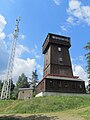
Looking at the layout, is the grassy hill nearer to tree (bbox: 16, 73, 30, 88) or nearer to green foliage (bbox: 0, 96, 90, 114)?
green foliage (bbox: 0, 96, 90, 114)

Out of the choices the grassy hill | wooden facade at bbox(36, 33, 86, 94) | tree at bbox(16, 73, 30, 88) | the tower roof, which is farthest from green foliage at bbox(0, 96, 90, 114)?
tree at bbox(16, 73, 30, 88)

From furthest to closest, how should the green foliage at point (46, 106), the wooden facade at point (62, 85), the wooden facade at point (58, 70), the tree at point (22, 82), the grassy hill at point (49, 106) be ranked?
the tree at point (22, 82) → the wooden facade at point (58, 70) → the wooden facade at point (62, 85) → the green foliage at point (46, 106) → the grassy hill at point (49, 106)

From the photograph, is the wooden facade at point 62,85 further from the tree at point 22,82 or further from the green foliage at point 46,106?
the tree at point 22,82

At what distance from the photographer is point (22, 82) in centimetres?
8950

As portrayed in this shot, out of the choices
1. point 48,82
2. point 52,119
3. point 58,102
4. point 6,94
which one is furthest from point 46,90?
point 52,119

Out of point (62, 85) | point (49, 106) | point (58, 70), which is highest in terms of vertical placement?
point (58, 70)

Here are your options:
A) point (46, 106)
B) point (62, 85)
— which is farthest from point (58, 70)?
point (46, 106)

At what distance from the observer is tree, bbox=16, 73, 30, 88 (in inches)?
3413

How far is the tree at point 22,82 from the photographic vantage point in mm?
86688

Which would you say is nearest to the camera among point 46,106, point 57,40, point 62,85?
A: point 46,106

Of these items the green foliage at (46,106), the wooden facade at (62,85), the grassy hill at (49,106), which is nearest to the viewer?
the grassy hill at (49,106)

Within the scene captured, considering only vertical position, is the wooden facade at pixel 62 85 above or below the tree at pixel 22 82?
below

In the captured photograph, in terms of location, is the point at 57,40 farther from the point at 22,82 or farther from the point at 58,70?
the point at 22,82

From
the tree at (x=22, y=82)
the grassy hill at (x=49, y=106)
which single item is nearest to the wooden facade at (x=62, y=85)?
the grassy hill at (x=49, y=106)
